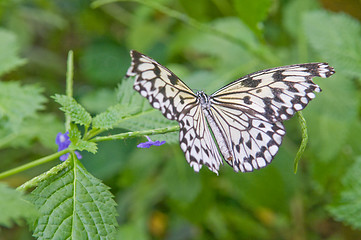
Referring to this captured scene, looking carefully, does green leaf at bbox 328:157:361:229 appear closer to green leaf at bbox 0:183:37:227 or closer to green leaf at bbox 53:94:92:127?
green leaf at bbox 53:94:92:127

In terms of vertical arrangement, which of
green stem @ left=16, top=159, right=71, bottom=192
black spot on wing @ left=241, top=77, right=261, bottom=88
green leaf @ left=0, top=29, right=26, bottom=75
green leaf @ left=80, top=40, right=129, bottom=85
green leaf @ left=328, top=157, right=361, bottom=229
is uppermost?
green leaf @ left=80, top=40, right=129, bottom=85

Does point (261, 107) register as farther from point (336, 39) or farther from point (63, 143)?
point (336, 39)

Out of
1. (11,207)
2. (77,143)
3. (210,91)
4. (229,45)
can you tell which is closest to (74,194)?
(77,143)

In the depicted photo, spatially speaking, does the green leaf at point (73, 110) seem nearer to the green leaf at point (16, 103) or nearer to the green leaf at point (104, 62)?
the green leaf at point (16, 103)

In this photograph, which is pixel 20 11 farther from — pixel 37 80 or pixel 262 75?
pixel 262 75

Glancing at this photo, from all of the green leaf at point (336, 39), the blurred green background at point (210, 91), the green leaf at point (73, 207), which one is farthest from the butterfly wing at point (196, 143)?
the green leaf at point (336, 39)

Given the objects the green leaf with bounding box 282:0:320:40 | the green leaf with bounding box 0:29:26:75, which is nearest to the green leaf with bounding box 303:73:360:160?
the green leaf with bounding box 282:0:320:40
